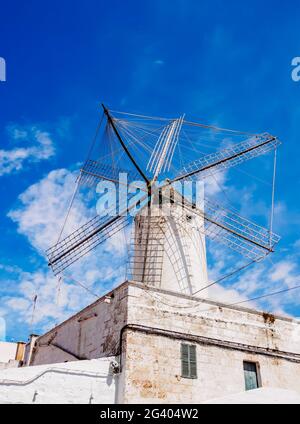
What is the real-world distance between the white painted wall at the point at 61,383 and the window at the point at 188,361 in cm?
224

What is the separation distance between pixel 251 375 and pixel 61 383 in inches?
264

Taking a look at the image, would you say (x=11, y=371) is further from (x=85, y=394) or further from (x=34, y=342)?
(x=34, y=342)

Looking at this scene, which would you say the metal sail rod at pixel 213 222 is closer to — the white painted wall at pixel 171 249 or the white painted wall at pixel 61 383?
the white painted wall at pixel 171 249

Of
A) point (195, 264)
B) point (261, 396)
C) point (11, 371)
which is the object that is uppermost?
point (195, 264)

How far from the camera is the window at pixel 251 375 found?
15734 millimetres

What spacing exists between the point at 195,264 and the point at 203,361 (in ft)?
17.7

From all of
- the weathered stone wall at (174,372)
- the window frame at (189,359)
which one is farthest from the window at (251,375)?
the window frame at (189,359)

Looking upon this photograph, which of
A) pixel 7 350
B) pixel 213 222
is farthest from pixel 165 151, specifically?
pixel 7 350

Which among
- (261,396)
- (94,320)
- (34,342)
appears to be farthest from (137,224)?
(261,396)

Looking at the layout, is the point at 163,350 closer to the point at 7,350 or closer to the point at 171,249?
the point at 171,249

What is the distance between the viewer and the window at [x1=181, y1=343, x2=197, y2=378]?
47.6ft

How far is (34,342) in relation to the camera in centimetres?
2089

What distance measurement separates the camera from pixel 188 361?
48.4ft

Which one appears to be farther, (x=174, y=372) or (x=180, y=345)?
(x=180, y=345)
